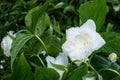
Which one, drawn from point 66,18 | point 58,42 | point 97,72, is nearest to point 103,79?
point 97,72

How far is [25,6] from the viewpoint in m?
1.46

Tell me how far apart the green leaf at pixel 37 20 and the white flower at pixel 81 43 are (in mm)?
97

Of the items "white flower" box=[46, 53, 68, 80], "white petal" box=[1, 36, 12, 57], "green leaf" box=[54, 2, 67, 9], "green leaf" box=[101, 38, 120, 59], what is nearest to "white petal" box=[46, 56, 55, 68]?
"white flower" box=[46, 53, 68, 80]

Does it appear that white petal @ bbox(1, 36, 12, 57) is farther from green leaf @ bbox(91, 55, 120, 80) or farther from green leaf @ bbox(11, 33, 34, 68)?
green leaf @ bbox(91, 55, 120, 80)

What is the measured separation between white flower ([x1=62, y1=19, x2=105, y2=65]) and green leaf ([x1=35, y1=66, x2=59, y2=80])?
5cm

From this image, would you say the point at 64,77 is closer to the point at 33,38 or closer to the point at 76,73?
the point at 76,73

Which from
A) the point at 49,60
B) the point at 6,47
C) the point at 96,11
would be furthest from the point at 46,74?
the point at 6,47

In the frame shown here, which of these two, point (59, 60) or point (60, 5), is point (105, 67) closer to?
point (59, 60)

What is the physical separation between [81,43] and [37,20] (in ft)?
0.42

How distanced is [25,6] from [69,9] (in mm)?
172

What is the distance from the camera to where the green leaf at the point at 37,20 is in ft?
2.61

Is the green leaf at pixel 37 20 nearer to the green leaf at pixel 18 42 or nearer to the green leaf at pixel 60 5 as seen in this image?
the green leaf at pixel 18 42

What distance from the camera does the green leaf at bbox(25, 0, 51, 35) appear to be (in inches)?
31.3

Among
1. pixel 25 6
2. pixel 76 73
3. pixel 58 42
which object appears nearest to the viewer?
pixel 76 73
